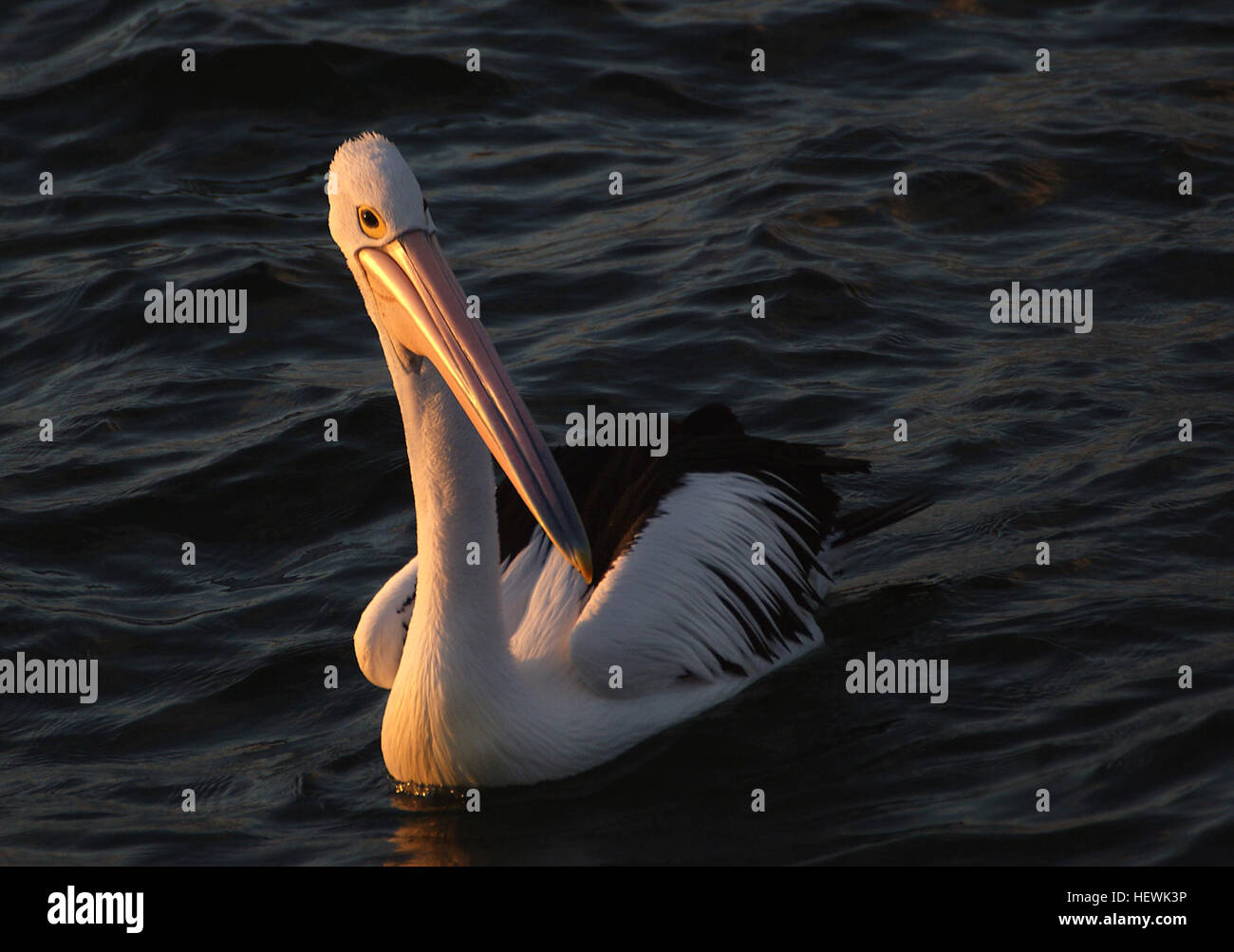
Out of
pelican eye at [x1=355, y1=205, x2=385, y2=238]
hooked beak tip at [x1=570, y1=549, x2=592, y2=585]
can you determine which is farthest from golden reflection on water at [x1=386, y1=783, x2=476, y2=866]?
pelican eye at [x1=355, y1=205, x2=385, y2=238]

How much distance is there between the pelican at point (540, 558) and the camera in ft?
14.3

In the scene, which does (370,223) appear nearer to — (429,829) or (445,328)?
(445,328)

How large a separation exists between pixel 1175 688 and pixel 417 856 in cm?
220

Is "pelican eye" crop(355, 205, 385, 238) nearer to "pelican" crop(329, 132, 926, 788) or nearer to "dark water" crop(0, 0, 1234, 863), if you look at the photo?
"pelican" crop(329, 132, 926, 788)

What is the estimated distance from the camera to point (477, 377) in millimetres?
4352

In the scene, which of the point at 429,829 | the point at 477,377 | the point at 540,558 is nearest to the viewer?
the point at 477,377

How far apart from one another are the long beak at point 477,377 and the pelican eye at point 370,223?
4 cm

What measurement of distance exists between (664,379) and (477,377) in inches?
119

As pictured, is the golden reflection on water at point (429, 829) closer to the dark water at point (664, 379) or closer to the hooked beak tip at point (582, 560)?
the dark water at point (664, 379)

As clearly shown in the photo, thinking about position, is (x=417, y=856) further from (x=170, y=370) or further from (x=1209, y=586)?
(x=170, y=370)

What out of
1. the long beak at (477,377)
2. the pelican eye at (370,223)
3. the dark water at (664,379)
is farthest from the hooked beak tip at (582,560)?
the pelican eye at (370,223)

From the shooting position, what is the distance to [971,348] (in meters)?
7.35

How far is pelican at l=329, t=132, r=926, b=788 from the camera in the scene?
14.3ft

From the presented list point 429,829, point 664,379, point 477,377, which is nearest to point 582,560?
point 477,377
